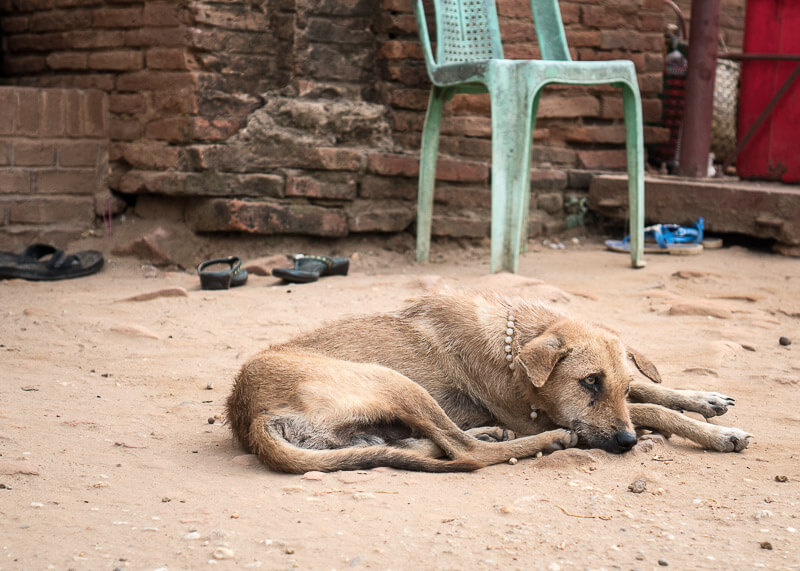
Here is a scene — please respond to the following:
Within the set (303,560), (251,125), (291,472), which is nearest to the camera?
(303,560)

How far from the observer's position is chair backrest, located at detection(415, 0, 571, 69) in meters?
6.45

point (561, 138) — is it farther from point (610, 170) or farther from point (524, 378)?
point (524, 378)

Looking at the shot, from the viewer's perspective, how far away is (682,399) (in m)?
3.49

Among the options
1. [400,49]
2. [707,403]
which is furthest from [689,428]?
[400,49]

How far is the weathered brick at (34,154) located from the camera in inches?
255

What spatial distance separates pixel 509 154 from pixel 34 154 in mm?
3407

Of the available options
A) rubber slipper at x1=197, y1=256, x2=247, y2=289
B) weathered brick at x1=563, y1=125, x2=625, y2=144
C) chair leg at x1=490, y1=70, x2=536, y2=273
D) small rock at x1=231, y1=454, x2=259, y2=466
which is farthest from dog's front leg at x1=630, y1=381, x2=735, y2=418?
weathered brick at x1=563, y1=125, x2=625, y2=144

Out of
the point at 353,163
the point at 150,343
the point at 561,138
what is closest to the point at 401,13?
the point at 353,163

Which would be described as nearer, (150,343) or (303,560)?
(303,560)

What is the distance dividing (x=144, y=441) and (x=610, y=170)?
544 centimetres

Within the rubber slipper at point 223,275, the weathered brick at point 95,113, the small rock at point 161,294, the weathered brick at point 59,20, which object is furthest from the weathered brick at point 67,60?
the small rock at point 161,294

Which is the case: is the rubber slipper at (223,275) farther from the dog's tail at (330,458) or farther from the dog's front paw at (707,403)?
the dog's front paw at (707,403)

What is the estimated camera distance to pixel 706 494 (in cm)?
271

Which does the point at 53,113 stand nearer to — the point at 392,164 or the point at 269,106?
the point at 269,106
